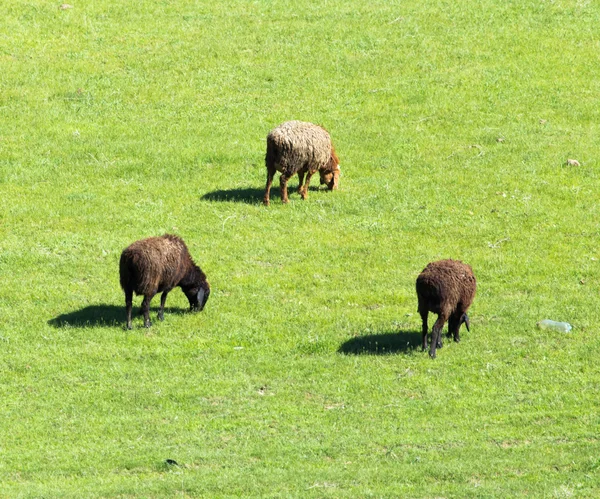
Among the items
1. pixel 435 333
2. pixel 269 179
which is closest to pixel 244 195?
pixel 269 179

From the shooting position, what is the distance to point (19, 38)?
3584cm

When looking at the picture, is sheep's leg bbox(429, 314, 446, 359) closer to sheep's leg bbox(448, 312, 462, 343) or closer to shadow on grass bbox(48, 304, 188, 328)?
sheep's leg bbox(448, 312, 462, 343)

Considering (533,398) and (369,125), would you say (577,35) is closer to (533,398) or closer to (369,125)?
(369,125)

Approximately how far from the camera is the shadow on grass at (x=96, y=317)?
66.5 feet

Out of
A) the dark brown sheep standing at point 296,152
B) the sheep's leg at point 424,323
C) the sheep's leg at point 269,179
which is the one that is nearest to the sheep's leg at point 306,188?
the dark brown sheep standing at point 296,152

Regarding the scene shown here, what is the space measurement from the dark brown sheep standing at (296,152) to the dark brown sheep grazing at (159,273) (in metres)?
5.42

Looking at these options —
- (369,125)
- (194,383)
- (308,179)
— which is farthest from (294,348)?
(369,125)

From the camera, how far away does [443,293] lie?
18.4 m

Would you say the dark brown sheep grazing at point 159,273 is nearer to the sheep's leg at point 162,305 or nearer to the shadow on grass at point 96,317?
the sheep's leg at point 162,305

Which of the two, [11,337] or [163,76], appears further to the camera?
[163,76]

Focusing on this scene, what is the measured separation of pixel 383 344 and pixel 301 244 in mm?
5278

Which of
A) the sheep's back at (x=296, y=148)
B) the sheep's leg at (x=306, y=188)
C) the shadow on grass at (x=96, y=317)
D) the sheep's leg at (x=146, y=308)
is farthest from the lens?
the sheep's leg at (x=306, y=188)

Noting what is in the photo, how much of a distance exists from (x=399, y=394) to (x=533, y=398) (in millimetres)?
2096

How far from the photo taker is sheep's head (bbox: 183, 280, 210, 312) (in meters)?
21.0
